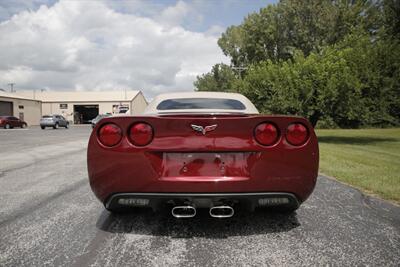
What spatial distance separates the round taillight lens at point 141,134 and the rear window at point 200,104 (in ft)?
4.82

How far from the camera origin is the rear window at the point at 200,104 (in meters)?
4.39

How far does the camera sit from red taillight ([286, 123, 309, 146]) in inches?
116

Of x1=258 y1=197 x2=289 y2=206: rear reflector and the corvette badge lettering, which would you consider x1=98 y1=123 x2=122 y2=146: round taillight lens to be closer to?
the corvette badge lettering

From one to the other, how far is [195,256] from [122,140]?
1.12 meters

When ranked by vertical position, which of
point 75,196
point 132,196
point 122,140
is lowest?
point 75,196

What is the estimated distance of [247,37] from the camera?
4806cm

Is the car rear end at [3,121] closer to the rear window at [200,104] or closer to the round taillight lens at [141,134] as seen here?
the rear window at [200,104]

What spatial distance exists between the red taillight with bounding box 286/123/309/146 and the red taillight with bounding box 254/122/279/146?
0.13 m

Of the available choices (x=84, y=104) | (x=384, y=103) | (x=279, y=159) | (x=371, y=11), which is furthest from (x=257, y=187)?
(x=84, y=104)

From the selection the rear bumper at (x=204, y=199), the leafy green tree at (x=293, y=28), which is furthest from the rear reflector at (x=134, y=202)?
the leafy green tree at (x=293, y=28)

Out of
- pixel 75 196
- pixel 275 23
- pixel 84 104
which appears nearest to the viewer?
pixel 75 196

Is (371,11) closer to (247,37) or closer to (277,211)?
(247,37)

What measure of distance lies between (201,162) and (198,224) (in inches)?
34.6

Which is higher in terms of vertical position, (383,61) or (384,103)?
(383,61)
